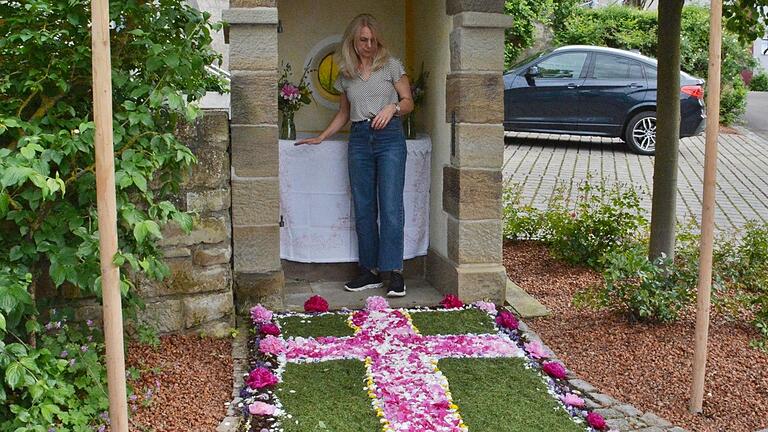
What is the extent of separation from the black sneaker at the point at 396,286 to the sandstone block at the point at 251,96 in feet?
4.51

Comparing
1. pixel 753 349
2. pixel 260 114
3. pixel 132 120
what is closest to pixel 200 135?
pixel 260 114

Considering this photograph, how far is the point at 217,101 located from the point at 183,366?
5321mm

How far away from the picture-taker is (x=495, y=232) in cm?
580

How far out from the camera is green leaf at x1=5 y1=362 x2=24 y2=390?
3283 mm

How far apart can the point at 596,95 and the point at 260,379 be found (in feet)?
34.2

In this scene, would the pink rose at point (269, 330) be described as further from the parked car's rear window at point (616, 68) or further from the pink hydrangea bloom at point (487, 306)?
the parked car's rear window at point (616, 68)

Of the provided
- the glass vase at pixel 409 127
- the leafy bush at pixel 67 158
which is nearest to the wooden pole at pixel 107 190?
the leafy bush at pixel 67 158

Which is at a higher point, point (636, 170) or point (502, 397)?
point (636, 170)

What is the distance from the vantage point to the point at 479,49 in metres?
5.58

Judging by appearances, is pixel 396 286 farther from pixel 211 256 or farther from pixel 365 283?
pixel 211 256

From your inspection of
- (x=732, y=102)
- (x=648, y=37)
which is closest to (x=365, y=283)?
(x=648, y=37)

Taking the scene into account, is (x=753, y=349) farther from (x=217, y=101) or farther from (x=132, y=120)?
(x=217, y=101)

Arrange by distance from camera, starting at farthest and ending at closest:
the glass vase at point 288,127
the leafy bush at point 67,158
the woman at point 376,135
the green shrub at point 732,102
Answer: the green shrub at point 732,102, the glass vase at point 288,127, the woman at point 376,135, the leafy bush at point 67,158

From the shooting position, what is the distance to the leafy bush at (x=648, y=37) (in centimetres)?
1911
